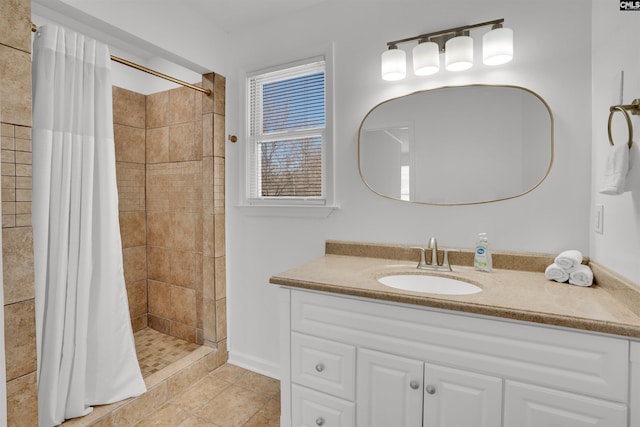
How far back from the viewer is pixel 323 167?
1.98m

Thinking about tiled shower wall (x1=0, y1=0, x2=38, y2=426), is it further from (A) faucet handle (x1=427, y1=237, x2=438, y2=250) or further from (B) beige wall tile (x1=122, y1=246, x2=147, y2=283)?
(A) faucet handle (x1=427, y1=237, x2=438, y2=250)

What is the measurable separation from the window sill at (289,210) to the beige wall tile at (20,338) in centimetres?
122

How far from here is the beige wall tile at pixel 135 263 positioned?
105 inches

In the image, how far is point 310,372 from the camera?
4.38 ft

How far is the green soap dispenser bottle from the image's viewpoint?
147 centimetres

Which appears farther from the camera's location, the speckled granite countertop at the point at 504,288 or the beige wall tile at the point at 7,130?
the beige wall tile at the point at 7,130

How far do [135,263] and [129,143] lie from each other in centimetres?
104

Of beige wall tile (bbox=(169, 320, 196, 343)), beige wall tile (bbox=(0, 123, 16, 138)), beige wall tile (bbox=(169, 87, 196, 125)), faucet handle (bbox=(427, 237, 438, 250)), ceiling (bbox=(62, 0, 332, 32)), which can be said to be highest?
ceiling (bbox=(62, 0, 332, 32))

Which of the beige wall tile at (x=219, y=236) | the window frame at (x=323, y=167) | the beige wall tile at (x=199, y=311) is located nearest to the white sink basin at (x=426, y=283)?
the window frame at (x=323, y=167)

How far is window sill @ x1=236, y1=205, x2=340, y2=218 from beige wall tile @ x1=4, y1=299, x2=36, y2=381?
4.00 ft

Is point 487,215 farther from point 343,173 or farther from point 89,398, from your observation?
point 89,398

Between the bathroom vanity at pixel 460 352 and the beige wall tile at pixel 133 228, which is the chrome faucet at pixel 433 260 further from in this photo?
the beige wall tile at pixel 133 228

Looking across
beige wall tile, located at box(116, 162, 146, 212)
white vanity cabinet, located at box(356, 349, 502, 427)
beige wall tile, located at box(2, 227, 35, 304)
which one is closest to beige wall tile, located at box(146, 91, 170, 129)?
beige wall tile, located at box(116, 162, 146, 212)

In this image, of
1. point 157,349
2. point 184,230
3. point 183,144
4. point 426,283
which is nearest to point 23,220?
point 184,230
